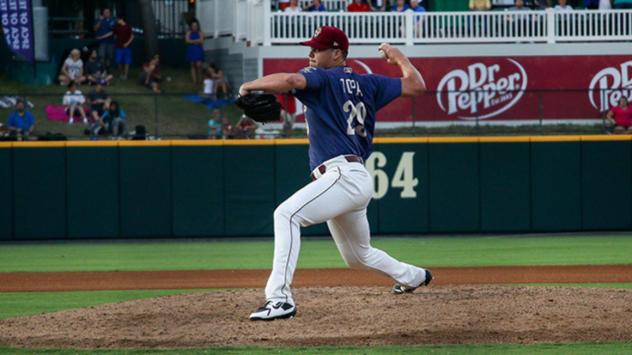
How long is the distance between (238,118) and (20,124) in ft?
11.1

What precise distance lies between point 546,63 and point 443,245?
23.4 ft

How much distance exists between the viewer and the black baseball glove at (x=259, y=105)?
27.6 feet

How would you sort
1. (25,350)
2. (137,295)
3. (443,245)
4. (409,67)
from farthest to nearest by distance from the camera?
(443,245)
(137,295)
(409,67)
(25,350)

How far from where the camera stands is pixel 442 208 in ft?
61.0

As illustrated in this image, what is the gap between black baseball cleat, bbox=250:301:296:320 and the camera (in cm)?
841

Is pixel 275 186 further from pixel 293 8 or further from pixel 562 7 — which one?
pixel 562 7

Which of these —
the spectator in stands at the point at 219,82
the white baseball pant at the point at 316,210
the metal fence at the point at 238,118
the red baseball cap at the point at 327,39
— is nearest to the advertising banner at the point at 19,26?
the spectator in stands at the point at 219,82

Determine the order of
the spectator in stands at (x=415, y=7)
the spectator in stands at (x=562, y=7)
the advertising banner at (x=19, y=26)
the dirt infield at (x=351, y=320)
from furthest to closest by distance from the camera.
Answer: the spectator in stands at (x=415, y=7) < the spectator in stands at (x=562, y=7) < the advertising banner at (x=19, y=26) < the dirt infield at (x=351, y=320)

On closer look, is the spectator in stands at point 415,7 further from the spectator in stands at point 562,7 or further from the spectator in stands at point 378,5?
the spectator in stands at point 562,7

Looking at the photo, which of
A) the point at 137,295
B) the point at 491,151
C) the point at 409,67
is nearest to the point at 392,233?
the point at 491,151

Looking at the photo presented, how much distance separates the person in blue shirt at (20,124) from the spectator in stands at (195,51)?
623 centimetres

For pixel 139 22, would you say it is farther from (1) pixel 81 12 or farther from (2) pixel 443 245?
(2) pixel 443 245

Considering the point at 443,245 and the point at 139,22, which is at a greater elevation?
the point at 139,22

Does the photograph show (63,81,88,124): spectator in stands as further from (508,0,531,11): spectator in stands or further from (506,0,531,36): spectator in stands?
(508,0,531,11): spectator in stands
